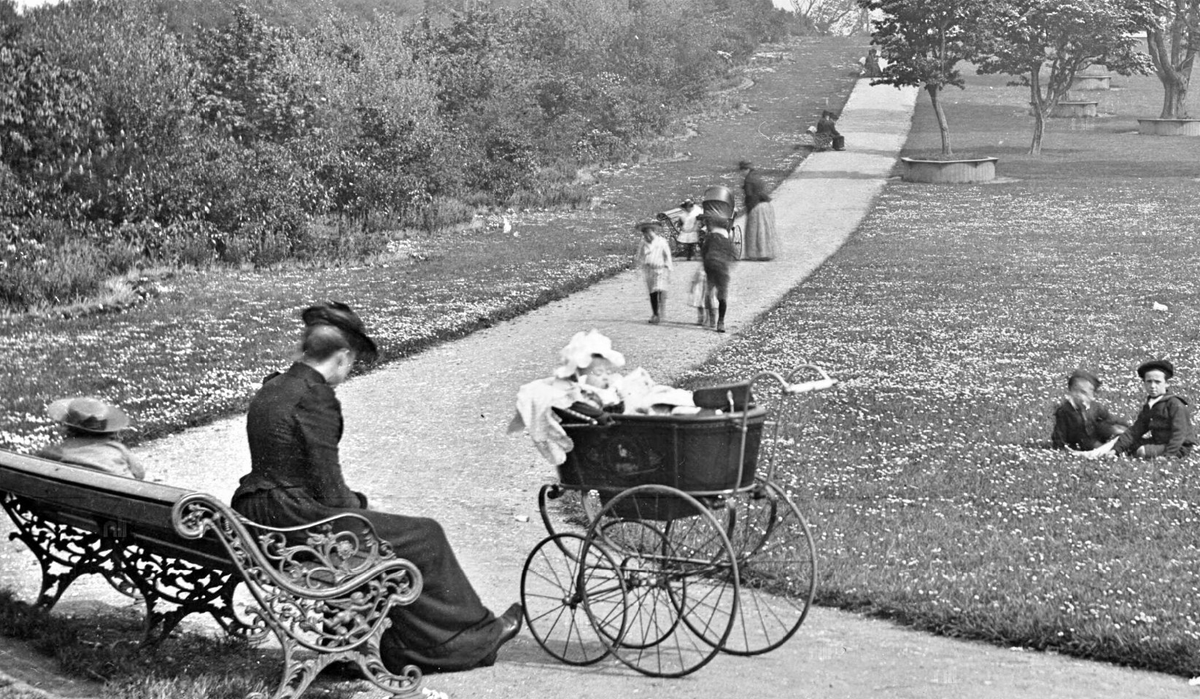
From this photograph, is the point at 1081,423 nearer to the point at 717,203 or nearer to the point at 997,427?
the point at 997,427

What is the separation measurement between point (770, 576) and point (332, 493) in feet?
9.19

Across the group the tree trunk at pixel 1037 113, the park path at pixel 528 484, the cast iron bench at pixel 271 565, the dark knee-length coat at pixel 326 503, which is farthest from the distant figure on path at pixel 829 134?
the cast iron bench at pixel 271 565

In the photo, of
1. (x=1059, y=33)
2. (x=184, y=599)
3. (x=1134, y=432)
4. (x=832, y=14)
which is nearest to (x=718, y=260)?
(x=1134, y=432)

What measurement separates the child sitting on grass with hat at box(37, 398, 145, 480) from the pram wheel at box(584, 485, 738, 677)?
286cm

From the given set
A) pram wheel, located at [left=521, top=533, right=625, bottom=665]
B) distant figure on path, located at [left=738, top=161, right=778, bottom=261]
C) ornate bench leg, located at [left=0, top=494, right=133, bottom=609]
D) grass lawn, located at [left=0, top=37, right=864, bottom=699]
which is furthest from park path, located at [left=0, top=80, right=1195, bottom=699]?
ornate bench leg, located at [left=0, top=494, right=133, bottom=609]

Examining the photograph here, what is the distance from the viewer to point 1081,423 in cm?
1160

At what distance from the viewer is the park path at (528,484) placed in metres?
6.44

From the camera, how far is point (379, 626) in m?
6.13

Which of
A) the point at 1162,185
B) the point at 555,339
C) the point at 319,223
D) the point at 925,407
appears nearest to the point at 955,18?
the point at 1162,185

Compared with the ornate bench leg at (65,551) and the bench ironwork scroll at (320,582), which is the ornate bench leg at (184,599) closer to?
the ornate bench leg at (65,551)

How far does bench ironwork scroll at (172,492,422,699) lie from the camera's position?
590 cm

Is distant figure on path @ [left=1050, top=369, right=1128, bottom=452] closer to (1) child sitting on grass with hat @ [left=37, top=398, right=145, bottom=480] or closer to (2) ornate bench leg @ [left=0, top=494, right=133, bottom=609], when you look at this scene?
(1) child sitting on grass with hat @ [left=37, top=398, right=145, bottom=480]

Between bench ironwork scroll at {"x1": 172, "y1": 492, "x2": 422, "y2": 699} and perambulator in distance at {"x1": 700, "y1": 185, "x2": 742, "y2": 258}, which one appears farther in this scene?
perambulator in distance at {"x1": 700, "y1": 185, "x2": 742, "y2": 258}

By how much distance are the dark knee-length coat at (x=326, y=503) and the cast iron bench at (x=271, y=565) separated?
0.12 m
